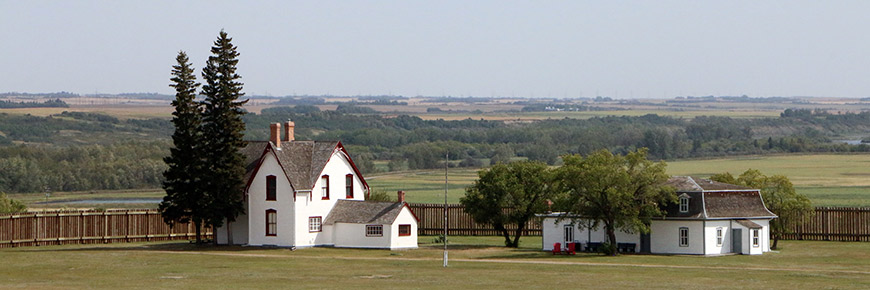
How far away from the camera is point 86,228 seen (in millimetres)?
66062

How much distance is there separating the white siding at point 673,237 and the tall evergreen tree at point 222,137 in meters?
20.3

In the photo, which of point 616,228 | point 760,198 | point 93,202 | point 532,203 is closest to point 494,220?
point 532,203

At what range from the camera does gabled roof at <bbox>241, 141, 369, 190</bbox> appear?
211 ft

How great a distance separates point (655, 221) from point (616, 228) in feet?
6.91

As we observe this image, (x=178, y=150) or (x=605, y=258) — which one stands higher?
(x=178, y=150)

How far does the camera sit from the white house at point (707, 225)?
6012 cm

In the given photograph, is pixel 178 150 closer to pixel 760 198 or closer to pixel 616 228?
pixel 616 228

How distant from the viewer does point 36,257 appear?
55.1 meters

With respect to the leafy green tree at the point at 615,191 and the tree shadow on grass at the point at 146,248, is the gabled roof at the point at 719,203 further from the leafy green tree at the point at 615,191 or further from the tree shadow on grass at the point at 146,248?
the tree shadow on grass at the point at 146,248

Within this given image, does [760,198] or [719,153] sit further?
[719,153]

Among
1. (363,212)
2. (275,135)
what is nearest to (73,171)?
(275,135)

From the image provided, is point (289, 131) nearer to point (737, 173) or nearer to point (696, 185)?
point (696, 185)

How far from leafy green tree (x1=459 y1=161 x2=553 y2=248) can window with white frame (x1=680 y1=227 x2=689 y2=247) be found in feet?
23.6

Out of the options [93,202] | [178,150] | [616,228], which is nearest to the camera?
[616,228]
